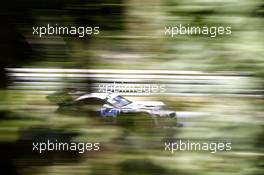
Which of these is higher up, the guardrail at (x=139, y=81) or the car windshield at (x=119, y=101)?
the guardrail at (x=139, y=81)

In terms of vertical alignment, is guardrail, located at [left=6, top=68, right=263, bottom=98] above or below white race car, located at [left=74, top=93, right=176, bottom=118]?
above

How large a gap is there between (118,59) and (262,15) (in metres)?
0.56

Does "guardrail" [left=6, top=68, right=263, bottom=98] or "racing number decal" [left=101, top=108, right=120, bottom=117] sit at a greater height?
"guardrail" [left=6, top=68, right=263, bottom=98]

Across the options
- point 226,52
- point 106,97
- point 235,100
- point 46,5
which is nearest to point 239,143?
point 235,100

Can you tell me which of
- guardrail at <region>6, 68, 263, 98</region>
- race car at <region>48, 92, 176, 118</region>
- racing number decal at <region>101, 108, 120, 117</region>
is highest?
guardrail at <region>6, 68, 263, 98</region>

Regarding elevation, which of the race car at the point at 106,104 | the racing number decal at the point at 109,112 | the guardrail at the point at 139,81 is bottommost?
the racing number decal at the point at 109,112

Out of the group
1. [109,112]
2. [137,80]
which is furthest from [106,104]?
[137,80]

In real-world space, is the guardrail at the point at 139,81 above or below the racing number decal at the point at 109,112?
above

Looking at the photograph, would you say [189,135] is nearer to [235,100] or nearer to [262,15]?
[235,100]

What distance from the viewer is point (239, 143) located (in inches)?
93.6

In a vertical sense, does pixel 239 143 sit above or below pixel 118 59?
below

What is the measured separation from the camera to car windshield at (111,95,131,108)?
2376 millimetres

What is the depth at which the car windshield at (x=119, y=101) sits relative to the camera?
7.80 ft

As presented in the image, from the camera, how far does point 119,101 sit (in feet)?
7.84
